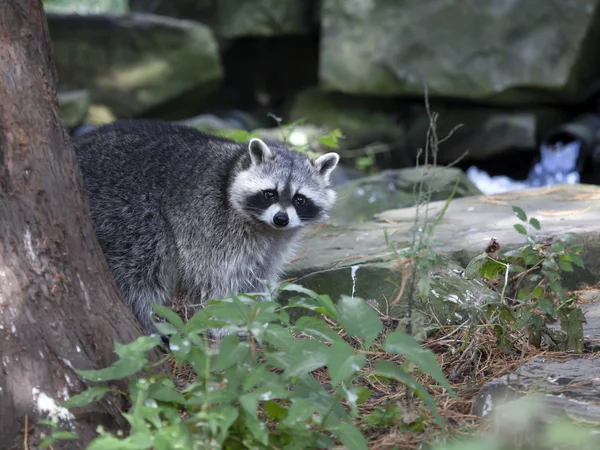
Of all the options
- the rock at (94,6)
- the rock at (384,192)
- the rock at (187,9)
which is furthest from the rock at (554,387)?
the rock at (94,6)

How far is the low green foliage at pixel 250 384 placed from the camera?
188cm

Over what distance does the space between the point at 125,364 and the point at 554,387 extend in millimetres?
1258

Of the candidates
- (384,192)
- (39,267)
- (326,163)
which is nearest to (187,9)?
(384,192)

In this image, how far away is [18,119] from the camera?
217 centimetres

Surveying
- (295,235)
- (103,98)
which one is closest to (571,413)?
(295,235)

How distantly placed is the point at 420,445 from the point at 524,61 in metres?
6.86

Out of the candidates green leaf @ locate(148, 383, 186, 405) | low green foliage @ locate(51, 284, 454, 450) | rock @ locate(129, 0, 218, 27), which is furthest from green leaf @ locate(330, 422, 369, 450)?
rock @ locate(129, 0, 218, 27)

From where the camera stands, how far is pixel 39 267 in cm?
215

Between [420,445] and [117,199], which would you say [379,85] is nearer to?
[117,199]

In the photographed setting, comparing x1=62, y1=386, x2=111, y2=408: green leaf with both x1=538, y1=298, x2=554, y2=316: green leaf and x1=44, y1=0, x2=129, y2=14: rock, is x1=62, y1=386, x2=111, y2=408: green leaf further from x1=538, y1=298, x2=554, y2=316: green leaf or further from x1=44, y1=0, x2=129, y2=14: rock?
x1=44, y1=0, x2=129, y2=14: rock

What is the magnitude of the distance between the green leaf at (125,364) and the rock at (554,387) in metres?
1.01

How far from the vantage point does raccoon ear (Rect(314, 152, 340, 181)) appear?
152 inches

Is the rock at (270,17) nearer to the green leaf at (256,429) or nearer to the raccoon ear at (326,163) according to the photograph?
the raccoon ear at (326,163)

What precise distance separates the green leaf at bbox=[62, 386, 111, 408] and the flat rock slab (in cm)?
158
